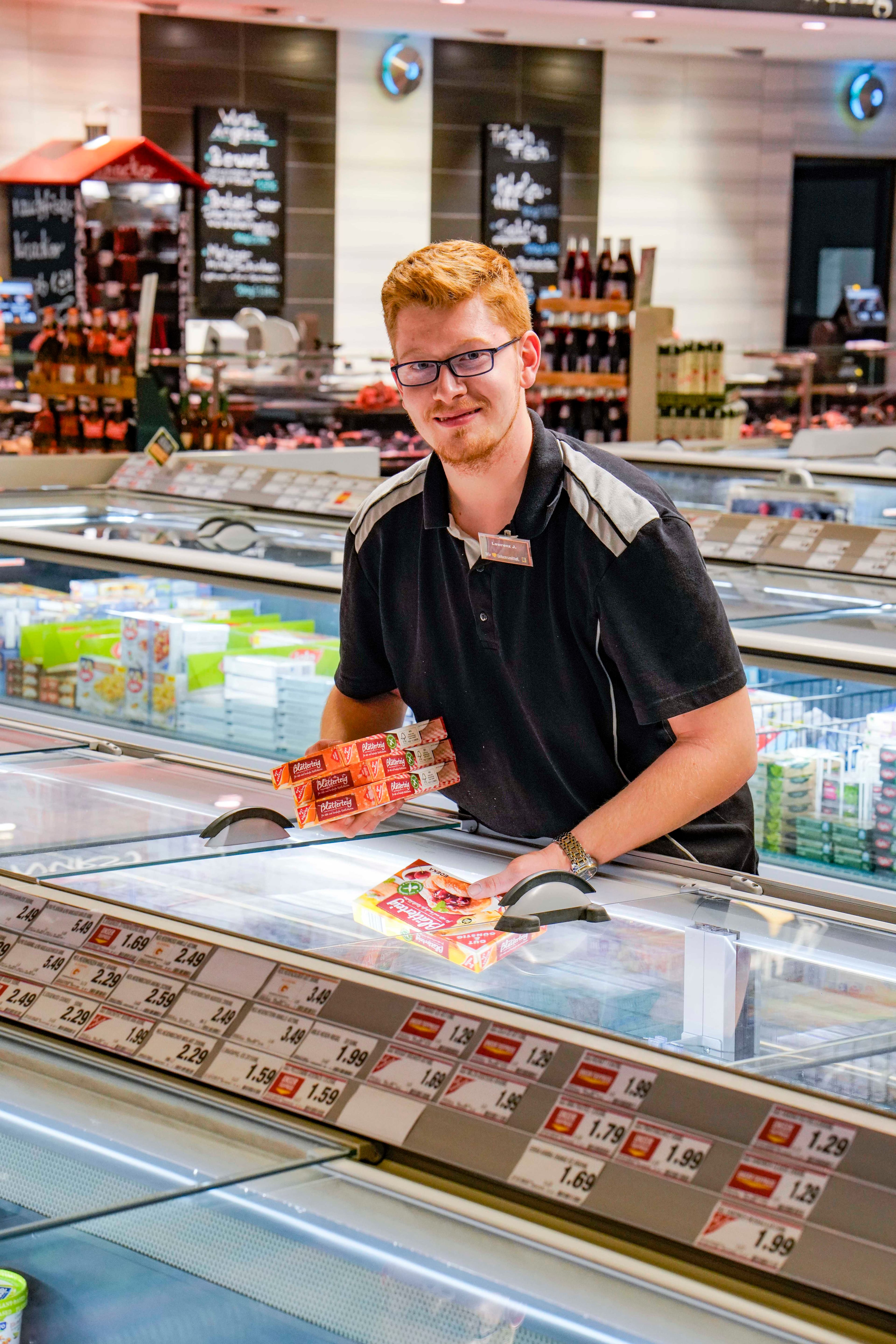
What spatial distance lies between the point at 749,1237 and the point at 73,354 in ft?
18.5

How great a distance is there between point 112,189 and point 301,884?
280 inches

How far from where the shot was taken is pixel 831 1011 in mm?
1203

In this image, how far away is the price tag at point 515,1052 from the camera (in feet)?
3.81

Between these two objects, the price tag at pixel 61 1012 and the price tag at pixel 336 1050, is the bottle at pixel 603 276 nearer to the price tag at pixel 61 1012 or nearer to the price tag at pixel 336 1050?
the price tag at pixel 61 1012

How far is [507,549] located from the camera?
5.73ft

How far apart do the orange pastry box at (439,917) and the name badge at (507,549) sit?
378 mm

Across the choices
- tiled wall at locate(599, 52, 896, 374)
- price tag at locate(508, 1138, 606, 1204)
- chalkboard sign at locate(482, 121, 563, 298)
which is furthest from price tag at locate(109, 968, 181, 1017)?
tiled wall at locate(599, 52, 896, 374)

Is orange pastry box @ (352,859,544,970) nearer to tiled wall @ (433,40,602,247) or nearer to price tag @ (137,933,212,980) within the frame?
price tag @ (137,933,212,980)

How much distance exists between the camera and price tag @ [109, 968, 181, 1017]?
4.53 ft

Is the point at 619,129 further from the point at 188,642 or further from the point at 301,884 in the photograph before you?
the point at 301,884

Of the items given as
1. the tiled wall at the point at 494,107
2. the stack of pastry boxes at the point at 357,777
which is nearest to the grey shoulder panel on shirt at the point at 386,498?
the stack of pastry boxes at the point at 357,777

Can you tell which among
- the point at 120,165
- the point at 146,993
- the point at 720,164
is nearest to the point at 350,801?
the point at 146,993

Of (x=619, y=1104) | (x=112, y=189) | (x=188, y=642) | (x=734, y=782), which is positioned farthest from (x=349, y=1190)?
(x=112, y=189)

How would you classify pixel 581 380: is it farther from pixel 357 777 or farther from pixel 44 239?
pixel 357 777
